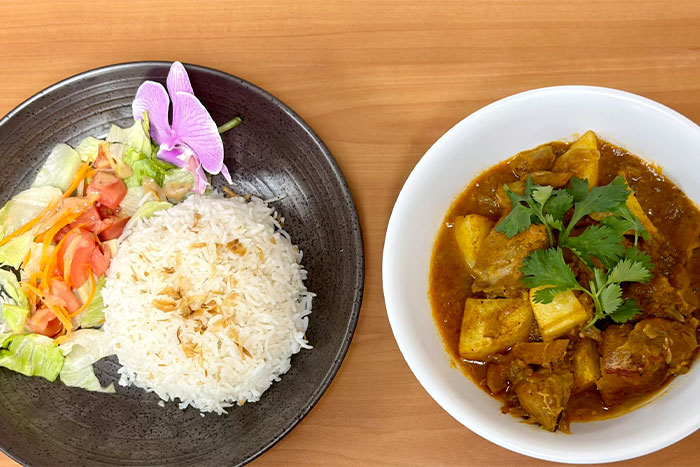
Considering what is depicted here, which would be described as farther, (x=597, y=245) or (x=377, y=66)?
→ (x=377, y=66)

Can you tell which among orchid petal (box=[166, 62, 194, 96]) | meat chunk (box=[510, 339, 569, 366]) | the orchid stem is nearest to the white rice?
the orchid stem

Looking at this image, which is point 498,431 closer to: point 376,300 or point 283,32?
point 376,300

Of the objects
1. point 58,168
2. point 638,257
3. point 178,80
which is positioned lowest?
point 638,257

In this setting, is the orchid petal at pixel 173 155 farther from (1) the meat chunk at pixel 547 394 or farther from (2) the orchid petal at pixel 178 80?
(1) the meat chunk at pixel 547 394

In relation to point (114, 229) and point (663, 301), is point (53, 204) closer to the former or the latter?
point (114, 229)

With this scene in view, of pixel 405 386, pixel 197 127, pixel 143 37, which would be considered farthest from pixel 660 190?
A: pixel 143 37

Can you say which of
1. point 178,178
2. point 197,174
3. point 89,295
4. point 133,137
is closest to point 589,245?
point 197,174
